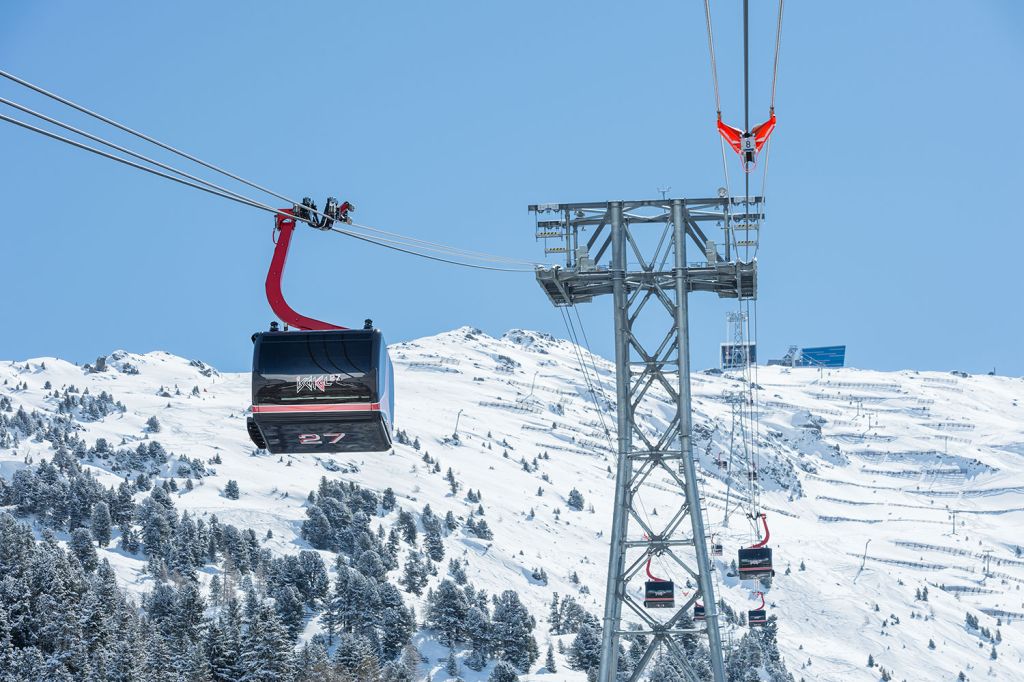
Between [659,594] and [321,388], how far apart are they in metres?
27.5

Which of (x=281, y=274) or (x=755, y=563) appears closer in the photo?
(x=281, y=274)

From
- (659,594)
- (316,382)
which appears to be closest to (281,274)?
(316,382)

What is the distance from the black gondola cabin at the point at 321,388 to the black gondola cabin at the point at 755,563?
3103cm

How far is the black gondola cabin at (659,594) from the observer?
2052 inches

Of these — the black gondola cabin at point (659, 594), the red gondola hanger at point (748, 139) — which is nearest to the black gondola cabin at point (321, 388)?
the red gondola hanger at point (748, 139)

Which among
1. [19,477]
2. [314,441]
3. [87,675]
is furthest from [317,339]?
[19,477]

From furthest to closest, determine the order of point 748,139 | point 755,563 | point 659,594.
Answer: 1. point 755,563
2. point 659,594
3. point 748,139

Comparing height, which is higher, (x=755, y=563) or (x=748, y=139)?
(x=748, y=139)

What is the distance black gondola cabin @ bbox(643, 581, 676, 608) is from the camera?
171 ft

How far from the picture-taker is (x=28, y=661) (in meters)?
91.1

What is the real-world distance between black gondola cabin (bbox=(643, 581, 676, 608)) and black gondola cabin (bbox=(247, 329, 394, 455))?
1001 inches

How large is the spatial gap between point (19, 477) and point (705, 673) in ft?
305

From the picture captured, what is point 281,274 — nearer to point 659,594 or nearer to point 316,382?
point 316,382

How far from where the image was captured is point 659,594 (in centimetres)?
5284
